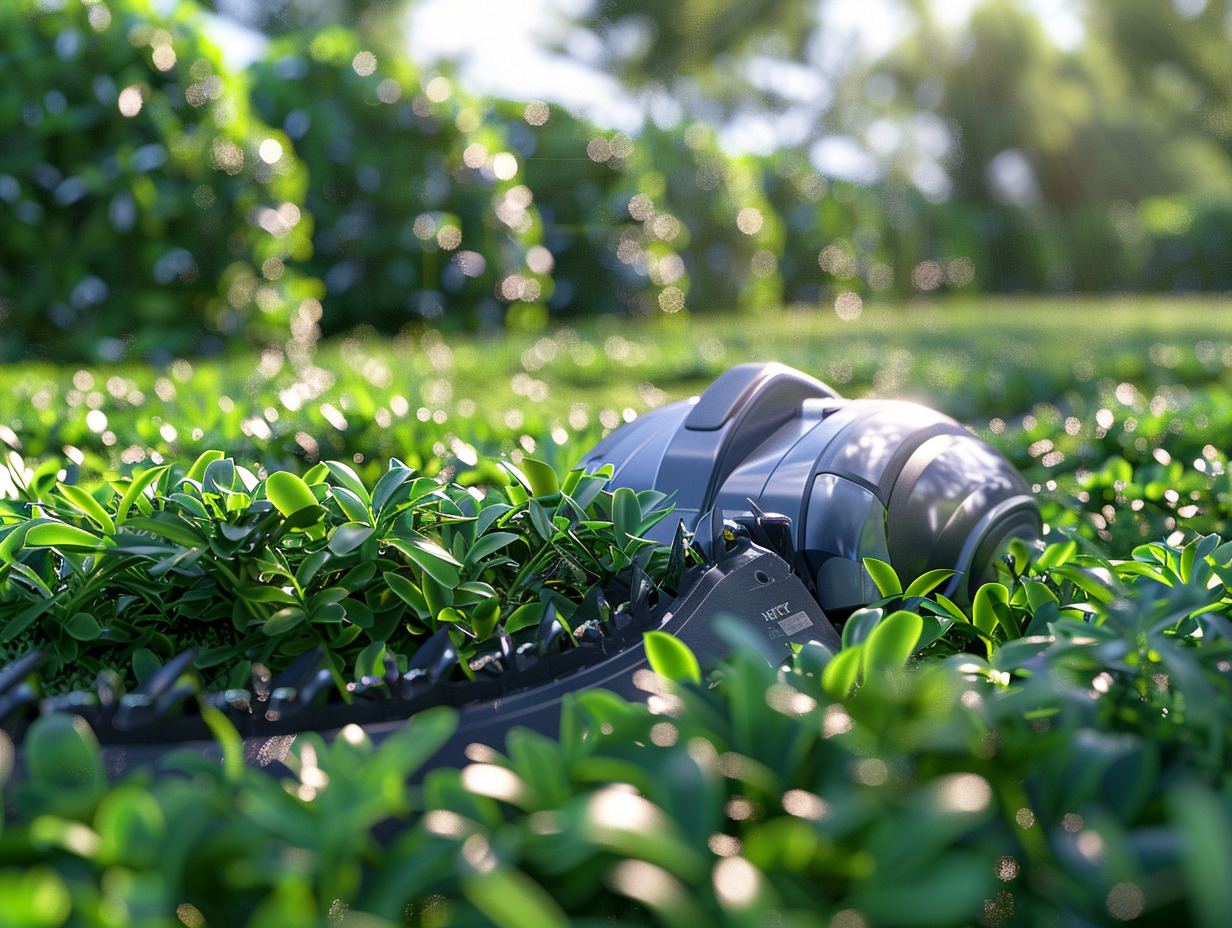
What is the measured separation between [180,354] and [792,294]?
32.1 feet

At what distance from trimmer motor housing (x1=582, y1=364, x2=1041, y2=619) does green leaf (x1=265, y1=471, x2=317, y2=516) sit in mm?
708

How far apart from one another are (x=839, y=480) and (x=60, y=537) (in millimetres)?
1419

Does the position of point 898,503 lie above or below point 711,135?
below

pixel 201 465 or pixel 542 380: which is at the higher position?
pixel 201 465

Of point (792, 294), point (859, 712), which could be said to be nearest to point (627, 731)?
point (859, 712)

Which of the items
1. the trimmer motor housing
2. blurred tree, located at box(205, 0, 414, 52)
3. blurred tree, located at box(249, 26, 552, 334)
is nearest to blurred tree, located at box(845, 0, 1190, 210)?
blurred tree, located at box(205, 0, 414, 52)

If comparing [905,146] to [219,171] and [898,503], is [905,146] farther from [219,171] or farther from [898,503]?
[898,503]

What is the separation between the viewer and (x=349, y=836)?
0.88 meters

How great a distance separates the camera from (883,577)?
66.6 inches

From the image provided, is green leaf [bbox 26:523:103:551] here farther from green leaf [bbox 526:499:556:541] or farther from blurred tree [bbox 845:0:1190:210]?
blurred tree [bbox 845:0:1190:210]

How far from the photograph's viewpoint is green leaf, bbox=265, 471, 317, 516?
59.1 inches

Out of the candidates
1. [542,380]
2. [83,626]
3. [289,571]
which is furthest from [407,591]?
[542,380]

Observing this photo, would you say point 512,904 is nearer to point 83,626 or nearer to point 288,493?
point 288,493

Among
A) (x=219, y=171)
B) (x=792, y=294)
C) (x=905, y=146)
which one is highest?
(x=905, y=146)
